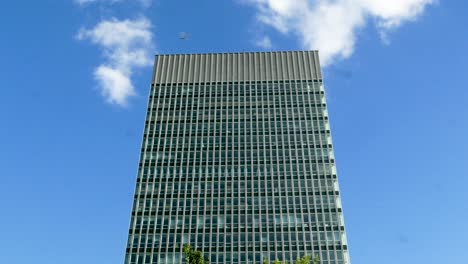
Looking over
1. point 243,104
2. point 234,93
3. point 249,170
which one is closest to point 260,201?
point 249,170

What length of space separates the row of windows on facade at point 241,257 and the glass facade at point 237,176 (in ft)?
0.60

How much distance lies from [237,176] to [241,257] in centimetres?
1865

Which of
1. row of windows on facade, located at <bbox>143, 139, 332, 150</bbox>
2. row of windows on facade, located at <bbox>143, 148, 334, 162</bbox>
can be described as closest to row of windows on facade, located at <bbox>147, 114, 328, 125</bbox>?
row of windows on facade, located at <bbox>143, 139, 332, 150</bbox>

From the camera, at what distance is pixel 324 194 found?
93000 mm

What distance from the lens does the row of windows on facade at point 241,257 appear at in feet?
275

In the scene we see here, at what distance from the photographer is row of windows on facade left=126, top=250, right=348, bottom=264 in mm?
83750

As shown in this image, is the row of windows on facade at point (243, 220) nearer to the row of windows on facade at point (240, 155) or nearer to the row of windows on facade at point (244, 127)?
the row of windows on facade at point (240, 155)

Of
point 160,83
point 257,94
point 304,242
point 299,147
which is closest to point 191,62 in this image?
point 160,83

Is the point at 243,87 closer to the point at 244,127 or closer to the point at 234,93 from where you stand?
the point at 234,93

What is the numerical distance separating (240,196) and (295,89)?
1335 inches

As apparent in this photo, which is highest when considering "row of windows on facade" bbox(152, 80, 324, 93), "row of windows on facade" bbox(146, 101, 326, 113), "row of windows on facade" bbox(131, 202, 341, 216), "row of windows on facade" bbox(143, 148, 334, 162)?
"row of windows on facade" bbox(152, 80, 324, 93)

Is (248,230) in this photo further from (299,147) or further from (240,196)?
(299,147)

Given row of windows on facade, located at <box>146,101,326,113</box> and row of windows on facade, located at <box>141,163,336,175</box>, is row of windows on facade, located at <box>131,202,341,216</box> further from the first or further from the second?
row of windows on facade, located at <box>146,101,326,113</box>

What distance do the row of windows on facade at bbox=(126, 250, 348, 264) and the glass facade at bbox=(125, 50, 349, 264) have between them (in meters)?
0.18
